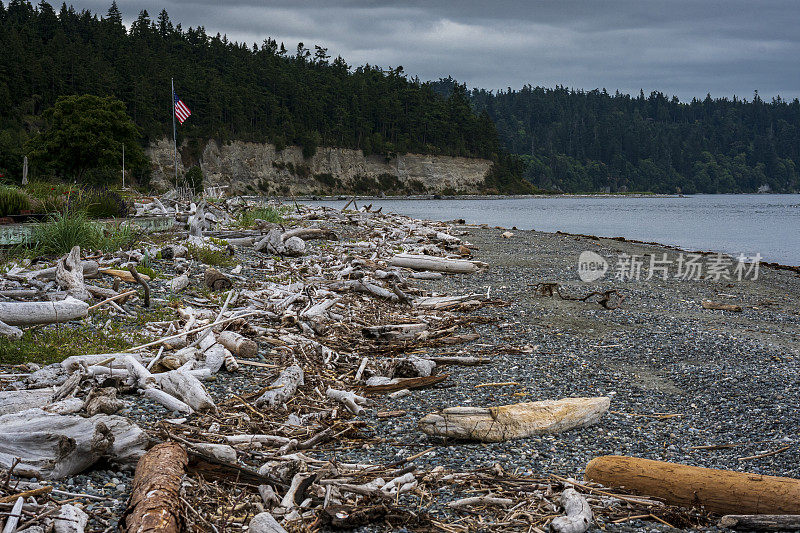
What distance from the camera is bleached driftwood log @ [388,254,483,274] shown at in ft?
55.2

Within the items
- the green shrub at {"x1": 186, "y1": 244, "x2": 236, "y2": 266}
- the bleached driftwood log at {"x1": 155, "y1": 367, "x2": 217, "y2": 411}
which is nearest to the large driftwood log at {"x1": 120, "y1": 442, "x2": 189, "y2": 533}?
the bleached driftwood log at {"x1": 155, "y1": 367, "x2": 217, "y2": 411}

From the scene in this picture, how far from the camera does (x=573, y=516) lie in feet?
13.5

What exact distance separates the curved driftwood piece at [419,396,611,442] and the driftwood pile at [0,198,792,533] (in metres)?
0.02

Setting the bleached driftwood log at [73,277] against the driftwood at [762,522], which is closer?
the driftwood at [762,522]

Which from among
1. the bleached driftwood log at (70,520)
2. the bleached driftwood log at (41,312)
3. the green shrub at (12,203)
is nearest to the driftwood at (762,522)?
the bleached driftwood log at (70,520)

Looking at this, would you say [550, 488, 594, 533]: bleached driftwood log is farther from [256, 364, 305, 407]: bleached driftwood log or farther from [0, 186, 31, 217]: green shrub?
[0, 186, 31, 217]: green shrub

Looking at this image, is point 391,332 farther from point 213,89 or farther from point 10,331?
point 213,89

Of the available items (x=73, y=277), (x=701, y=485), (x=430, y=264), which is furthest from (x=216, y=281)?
(x=701, y=485)

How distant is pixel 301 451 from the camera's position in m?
5.34

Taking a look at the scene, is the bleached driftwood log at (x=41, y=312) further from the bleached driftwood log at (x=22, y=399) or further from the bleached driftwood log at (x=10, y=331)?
the bleached driftwood log at (x=22, y=399)

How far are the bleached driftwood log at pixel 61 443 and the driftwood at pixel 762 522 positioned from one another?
422 centimetres

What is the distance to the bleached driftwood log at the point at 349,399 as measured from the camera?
6.42 m

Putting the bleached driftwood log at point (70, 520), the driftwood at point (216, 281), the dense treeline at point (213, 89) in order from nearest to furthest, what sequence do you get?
the bleached driftwood log at point (70, 520) < the driftwood at point (216, 281) < the dense treeline at point (213, 89)

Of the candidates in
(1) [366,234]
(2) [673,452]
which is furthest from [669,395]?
(1) [366,234]
